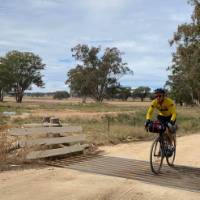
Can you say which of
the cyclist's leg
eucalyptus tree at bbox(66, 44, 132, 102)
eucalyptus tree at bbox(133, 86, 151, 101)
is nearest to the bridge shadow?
the cyclist's leg

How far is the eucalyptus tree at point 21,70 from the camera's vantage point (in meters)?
86.8

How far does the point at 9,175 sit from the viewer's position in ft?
29.9

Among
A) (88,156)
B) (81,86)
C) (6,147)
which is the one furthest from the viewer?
(81,86)

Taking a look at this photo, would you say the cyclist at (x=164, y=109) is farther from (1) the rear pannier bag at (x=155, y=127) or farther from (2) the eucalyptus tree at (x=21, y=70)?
(2) the eucalyptus tree at (x=21, y=70)

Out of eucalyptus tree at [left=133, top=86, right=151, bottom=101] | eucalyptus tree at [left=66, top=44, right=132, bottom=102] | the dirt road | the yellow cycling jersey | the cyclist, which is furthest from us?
eucalyptus tree at [left=133, top=86, right=151, bottom=101]

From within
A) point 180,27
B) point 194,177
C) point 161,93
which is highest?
point 180,27

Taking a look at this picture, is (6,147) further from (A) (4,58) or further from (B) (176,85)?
(A) (4,58)

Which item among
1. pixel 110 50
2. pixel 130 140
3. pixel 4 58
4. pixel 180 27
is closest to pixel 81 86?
pixel 110 50

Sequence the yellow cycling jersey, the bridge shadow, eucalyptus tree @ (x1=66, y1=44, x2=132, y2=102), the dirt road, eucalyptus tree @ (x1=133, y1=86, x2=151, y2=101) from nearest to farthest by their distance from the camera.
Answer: the dirt road → the bridge shadow → the yellow cycling jersey → eucalyptus tree @ (x1=66, y1=44, x2=132, y2=102) → eucalyptus tree @ (x1=133, y1=86, x2=151, y2=101)

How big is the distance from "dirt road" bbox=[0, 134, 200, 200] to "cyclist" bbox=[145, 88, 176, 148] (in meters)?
1.00

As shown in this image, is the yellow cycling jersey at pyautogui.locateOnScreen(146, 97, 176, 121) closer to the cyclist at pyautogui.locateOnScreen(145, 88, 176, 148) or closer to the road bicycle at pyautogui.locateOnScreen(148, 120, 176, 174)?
the cyclist at pyautogui.locateOnScreen(145, 88, 176, 148)

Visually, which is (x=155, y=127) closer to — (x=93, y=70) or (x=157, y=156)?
(x=157, y=156)

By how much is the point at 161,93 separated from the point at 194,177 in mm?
1860

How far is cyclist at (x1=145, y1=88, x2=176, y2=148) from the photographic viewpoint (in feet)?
32.7
